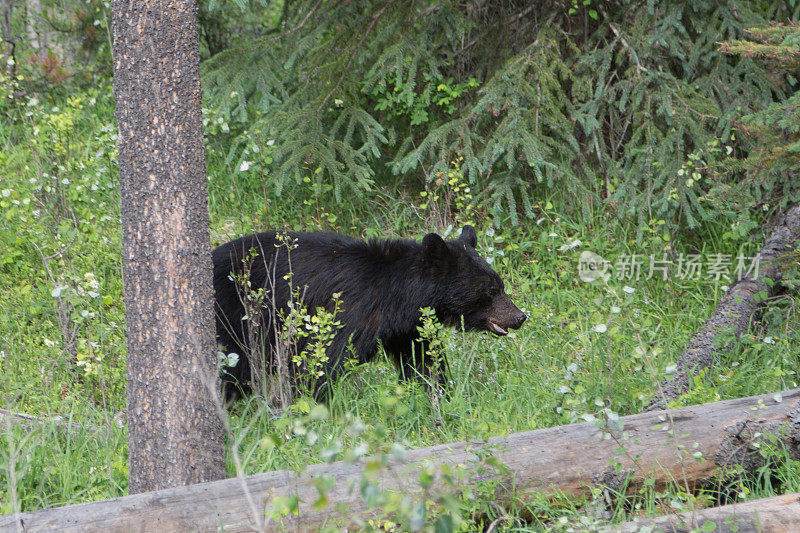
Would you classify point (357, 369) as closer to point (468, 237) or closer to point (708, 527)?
point (468, 237)

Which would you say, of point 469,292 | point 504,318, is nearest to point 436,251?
point 469,292

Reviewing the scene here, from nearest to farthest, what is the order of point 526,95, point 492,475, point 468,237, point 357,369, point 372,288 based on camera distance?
point 492,475
point 357,369
point 372,288
point 468,237
point 526,95

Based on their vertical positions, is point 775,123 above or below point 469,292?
above

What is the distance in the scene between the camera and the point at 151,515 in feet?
9.77

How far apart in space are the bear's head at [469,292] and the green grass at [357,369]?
0.20 m

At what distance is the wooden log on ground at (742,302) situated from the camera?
5.18 m

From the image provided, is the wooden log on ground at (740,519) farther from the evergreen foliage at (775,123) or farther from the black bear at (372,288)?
the black bear at (372,288)

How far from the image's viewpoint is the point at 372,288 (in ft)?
17.8

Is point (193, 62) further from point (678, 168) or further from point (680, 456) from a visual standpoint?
point (678, 168)

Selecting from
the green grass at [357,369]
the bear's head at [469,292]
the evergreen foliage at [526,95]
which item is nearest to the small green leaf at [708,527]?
the green grass at [357,369]

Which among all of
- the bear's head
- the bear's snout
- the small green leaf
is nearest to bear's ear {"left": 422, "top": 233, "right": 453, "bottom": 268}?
the bear's head

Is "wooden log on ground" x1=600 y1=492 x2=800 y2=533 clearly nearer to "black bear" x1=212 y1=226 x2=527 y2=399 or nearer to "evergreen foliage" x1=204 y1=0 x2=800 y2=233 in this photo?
"black bear" x1=212 y1=226 x2=527 y2=399

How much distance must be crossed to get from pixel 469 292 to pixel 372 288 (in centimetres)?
70

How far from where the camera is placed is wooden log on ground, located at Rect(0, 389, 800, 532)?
2.97 m
